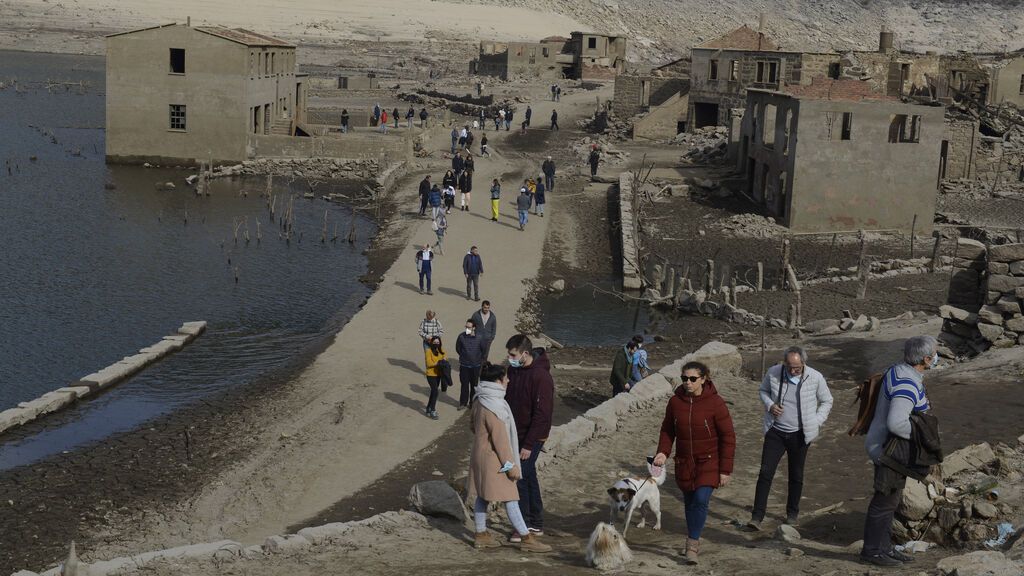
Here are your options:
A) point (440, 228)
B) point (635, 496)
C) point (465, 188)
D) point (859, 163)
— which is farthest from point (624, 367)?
point (859, 163)

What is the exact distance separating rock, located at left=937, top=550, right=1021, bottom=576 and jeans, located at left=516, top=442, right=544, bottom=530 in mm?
→ 3840

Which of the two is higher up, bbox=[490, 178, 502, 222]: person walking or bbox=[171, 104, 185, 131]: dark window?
bbox=[171, 104, 185, 131]: dark window

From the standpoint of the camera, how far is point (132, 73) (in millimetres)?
54312

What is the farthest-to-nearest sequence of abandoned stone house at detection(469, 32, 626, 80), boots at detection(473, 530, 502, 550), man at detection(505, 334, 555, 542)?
abandoned stone house at detection(469, 32, 626, 80), man at detection(505, 334, 555, 542), boots at detection(473, 530, 502, 550)

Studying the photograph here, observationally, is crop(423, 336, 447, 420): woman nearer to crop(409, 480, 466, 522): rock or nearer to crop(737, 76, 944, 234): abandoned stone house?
crop(409, 480, 466, 522): rock

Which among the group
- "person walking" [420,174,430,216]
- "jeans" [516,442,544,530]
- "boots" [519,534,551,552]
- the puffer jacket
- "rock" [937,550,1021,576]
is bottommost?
"person walking" [420,174,430,216]

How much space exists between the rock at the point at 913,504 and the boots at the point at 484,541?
11.5 ft

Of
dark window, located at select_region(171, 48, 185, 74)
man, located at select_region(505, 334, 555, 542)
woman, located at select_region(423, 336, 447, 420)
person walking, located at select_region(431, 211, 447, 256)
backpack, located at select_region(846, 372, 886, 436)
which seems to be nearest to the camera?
backpack, located at select_region(846, 372, 886, 436)

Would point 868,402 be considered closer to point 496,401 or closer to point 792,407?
point 792,407

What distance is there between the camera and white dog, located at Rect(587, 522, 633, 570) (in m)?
10.8

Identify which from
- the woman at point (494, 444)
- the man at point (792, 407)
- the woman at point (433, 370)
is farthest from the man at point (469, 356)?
the man at point (792, 407)

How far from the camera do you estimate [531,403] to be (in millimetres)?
12117

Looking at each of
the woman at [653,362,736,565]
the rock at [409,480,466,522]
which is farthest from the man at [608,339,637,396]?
the woman at [653,362,736,565]

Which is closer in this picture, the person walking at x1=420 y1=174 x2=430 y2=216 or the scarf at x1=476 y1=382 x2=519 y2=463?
the scarf at x1=476 y1=382 x2=519 y2=463
